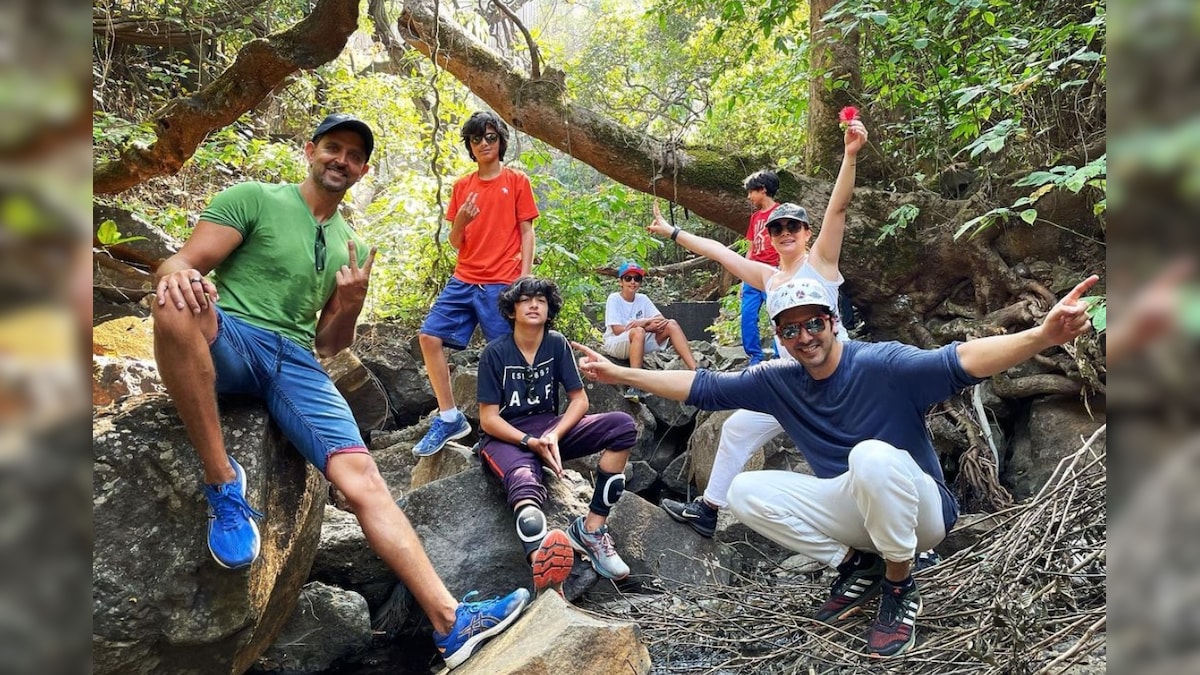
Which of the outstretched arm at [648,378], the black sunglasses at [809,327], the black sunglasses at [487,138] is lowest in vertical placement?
the outstretched arm at [648,378]

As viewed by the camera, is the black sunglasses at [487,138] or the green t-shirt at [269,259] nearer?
the green t-shirt at [269,259]

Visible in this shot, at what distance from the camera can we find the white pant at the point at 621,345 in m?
7.71

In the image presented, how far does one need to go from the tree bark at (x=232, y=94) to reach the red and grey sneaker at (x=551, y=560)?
3439mm

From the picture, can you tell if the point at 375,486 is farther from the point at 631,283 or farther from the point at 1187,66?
the point at 631,283

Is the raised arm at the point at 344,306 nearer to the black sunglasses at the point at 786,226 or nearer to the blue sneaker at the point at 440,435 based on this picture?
the blue sneaker at the point at 440,435

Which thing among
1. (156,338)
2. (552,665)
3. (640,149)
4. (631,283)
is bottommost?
(552,665)

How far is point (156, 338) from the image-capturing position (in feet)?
9.59

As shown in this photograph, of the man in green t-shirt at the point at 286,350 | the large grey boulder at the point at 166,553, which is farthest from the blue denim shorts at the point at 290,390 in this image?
the large grey boulder at the point at 166,553

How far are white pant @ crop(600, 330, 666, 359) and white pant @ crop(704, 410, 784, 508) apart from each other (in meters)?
2.85

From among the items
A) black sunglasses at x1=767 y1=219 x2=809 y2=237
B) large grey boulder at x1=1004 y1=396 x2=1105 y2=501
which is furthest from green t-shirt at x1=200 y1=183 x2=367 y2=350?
large grey boulder at x1=1004 y1=396 x2=1105 y2=501

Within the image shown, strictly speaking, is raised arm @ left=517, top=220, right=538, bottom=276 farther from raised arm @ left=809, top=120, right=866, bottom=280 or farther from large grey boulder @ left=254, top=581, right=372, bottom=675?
large grey boulder @ left=254, top=581, right=372, bottom=675

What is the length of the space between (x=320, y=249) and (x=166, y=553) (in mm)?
1362

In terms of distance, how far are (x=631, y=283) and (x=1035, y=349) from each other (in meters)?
5.03

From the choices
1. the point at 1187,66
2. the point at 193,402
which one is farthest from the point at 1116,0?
the point at 193,402
